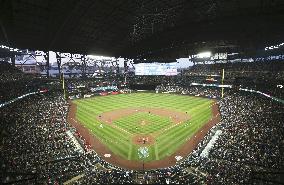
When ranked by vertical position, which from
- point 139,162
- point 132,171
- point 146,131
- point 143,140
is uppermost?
point 146,131

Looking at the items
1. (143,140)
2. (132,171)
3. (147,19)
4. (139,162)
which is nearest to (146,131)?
(143,140)

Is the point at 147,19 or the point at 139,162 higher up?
the point at 147,19

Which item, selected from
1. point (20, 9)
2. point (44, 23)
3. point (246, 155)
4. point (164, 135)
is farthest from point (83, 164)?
point (44, 23)

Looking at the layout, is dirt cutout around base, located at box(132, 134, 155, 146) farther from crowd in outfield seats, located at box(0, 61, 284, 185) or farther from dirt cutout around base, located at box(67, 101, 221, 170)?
crowd in outfield seats, located at box(0, 61, 284, 185)

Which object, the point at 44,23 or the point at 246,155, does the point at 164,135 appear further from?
the point at 44,23

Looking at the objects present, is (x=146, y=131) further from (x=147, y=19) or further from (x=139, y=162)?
(x=147, y=19)

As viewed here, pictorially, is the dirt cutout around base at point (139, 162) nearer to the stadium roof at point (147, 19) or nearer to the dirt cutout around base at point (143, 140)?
the dirt cutout around base at point (143, 140)

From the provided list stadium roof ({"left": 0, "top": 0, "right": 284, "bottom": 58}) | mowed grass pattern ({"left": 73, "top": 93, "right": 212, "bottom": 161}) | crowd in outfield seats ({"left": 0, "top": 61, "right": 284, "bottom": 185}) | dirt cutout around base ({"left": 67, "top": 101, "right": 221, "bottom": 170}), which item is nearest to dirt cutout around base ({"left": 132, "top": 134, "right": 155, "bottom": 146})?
mowed grass pattern ({"left": 73, "top": 93, "right": 212, "bottom": 161})

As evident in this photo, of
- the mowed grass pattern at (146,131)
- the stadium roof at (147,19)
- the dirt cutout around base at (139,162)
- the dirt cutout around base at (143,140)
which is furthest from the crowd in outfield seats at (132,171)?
the stadium roof at (147,19)
